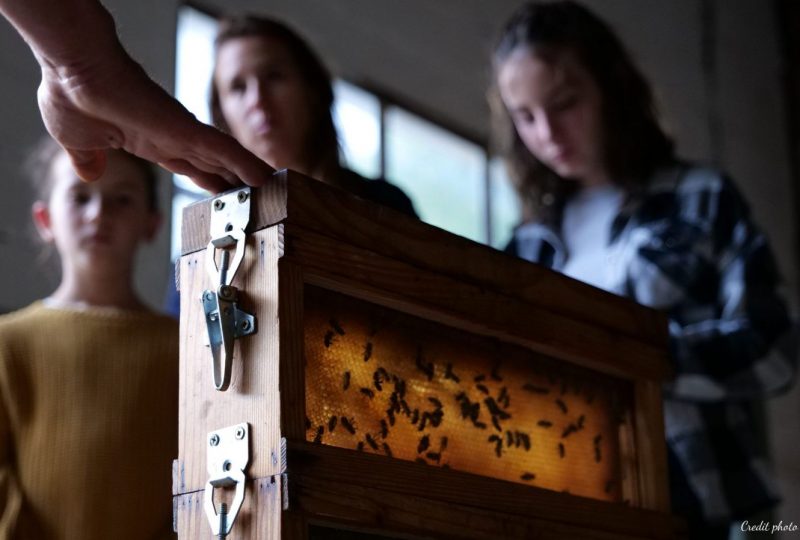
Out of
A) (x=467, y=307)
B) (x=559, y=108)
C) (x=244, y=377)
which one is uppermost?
(x=559, y=108)

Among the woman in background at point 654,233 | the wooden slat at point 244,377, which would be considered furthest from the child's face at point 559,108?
the wooden slat at point 244,377

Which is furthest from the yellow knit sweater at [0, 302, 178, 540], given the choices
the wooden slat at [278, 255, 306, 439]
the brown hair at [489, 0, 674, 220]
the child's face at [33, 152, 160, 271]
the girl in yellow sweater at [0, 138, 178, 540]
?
the brown hair at [489, 0, 674, 220]

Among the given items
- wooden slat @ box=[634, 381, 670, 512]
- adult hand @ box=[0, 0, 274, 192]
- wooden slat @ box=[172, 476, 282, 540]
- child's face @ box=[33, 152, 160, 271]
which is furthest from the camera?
child's face @ box=[33, 152, 160, 271]

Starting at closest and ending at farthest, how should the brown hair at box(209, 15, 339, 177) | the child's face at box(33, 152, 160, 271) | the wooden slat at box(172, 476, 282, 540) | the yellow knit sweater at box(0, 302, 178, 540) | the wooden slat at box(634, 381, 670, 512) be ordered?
the wooden slat at box(172, 476, 282, 540) < the wooden slat at box(634, 381, 670, 512) < the yellow knit sweater at box(0, 302, 178, 540) < the brown hair at box(209, 15, 339, 177) < the child's face at box(33, 152, 160, 271)

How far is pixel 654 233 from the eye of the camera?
2105 millimetres

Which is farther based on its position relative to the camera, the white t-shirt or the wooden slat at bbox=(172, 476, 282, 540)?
the white t-shirt

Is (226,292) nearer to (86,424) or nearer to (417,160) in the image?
(86,424)

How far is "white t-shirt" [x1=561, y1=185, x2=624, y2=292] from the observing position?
217 centimetres

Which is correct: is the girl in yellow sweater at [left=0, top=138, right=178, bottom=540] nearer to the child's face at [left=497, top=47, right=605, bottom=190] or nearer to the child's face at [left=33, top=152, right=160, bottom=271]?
the child's face at [left=33, top=152, right=160, bottom=271]

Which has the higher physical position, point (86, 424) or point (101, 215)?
point (101, 215)

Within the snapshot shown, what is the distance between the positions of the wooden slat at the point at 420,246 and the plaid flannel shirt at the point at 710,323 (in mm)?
397

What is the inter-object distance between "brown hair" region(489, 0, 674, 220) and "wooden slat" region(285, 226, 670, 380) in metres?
0.76

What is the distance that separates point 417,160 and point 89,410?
9.46 ft

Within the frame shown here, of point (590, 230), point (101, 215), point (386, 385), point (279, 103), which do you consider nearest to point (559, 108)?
point (590, 230)
